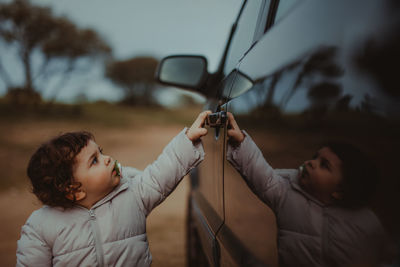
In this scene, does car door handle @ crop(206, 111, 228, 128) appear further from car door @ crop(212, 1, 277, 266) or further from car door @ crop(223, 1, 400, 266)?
car door @ crop(223, 1, 400, 266)

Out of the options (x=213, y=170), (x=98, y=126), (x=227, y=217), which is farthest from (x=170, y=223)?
(x=98, y=126)

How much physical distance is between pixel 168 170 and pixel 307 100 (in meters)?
Result: 0.83

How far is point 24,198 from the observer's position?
648cm

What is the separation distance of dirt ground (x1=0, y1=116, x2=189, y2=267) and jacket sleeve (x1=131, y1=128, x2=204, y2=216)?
21.8 inches

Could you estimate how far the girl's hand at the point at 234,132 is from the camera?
3.85ft

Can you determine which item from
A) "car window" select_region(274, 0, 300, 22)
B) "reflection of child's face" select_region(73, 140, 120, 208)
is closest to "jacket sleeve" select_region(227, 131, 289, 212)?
"car window" select_region(274, 0, 300, 22)

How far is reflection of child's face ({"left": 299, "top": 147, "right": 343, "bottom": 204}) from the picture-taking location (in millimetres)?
635

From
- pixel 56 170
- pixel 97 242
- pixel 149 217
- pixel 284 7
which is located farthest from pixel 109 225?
pixel 149 217

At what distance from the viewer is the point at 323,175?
661 mm

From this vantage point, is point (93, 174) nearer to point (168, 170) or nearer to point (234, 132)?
point (168, 170)

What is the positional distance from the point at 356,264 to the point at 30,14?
637 inches

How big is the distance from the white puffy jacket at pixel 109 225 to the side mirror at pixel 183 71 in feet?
3.54

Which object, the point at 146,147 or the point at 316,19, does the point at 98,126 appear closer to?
the point at 146,147

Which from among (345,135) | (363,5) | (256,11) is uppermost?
(256,11)
